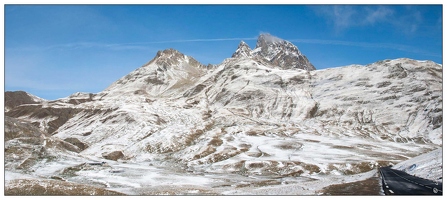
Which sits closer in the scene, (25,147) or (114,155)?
(25,147)

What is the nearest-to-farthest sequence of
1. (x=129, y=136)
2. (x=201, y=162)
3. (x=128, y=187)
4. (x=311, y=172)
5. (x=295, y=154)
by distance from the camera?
(x=128, y=187), (x=311, y=172), (x=201, y=162), (x=295, y=154), (x=129, y=136)

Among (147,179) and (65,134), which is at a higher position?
(65,134)

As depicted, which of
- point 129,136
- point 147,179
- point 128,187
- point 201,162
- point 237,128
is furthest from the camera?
point 237,128

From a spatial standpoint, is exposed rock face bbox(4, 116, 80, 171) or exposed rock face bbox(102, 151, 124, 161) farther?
exposed rock face bbox(102, 151, 124, 161)

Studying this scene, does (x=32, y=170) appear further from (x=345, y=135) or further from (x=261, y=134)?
(x=345, y=135)

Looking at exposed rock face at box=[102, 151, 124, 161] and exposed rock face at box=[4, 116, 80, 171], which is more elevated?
exposed rock face at box=[4, 116, 80, 171]

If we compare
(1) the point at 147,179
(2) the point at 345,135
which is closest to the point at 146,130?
(2) the point at 345,135

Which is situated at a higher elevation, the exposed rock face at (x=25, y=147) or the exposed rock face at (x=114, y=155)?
the exposed rock face at (x=25, y=147)

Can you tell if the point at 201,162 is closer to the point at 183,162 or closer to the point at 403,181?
the point at 183,162

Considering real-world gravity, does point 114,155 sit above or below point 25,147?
below

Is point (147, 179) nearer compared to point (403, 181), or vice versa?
point (403, 181)

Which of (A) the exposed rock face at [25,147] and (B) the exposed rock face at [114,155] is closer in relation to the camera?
(A) the exposed rock face at [25,147]
